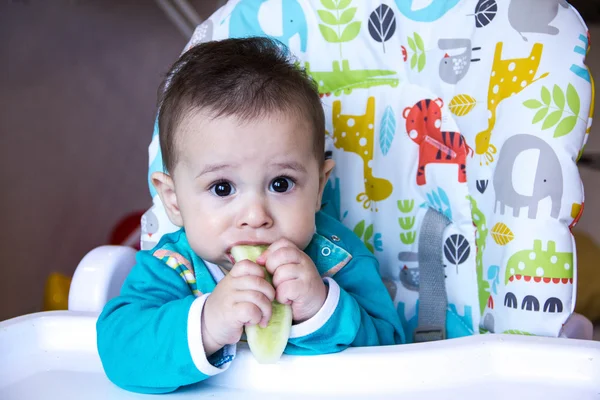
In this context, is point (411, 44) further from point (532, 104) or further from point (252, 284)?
point (252, 284)

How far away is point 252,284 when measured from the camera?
60 centimetres

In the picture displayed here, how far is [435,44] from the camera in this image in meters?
0.85

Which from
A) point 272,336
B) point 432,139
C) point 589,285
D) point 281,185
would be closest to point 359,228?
point 432,139

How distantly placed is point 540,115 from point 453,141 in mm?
152

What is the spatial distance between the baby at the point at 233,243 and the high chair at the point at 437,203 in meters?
0.03

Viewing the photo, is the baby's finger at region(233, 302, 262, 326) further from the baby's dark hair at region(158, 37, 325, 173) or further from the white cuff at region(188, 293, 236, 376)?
the baby's dark hair at region(158, 37, 325, 173)

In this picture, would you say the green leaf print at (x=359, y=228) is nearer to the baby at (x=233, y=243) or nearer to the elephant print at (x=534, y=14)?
the baby at (x=233, y=243)

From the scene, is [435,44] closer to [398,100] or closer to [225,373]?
[398,100]

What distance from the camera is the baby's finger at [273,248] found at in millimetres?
640

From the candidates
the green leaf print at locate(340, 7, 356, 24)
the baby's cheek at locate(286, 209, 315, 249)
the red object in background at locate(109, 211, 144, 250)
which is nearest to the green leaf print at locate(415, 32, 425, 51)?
the green leaf print at locate(340, 7, 356, 24)

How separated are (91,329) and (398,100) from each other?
51cm

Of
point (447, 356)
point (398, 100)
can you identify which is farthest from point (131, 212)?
point (447, 356)

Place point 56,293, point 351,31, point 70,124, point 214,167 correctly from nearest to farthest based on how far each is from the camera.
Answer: point 214,167
point 351,31
point 56,293
point 70,124

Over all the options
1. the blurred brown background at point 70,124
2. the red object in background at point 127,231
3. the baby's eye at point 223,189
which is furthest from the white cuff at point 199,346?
the red object in background at point 127,231
